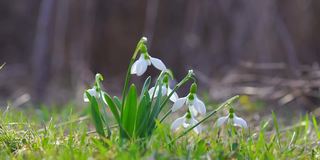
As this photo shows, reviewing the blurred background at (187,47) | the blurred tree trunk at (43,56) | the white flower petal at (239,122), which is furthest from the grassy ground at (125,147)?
the blurred tree trunk at (43,56)

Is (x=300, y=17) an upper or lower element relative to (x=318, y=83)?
upper

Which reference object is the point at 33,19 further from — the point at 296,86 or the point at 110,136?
the point at 110,136

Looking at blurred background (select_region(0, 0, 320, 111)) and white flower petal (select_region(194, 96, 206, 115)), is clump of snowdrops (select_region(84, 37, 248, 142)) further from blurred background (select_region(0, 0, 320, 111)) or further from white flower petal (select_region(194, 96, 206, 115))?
blurred background (select_region(0, 0, 320, 111))

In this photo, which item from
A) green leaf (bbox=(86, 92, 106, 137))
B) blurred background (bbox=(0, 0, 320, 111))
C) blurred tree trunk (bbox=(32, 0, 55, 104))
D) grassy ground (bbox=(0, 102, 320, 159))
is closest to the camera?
grassy ground (bbox=(0, 102, 320, 159))

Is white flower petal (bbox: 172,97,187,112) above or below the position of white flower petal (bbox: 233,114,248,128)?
above

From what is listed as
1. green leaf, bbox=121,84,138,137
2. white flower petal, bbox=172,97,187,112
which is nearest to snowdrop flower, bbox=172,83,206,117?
white flower petal, bbox=172,97,187,112

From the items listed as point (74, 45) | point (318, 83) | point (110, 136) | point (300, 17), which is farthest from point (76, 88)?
point (110, 136)

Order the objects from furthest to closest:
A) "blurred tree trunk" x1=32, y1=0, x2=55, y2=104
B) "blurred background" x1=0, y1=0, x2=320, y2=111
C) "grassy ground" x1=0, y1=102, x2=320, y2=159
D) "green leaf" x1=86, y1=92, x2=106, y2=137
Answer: "blurred tree trunk" x1=32, y1=0, x2=55, y2=104
"blurred background" x1=0, y1=0, x2=320, y2=111
"green leaf" x1=86, y1=92, x2=106, y2=137
"grassy ground" x1=0, y1=102, x2=320, y2=159
